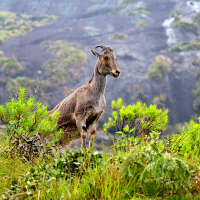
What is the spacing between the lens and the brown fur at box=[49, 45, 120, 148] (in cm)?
559

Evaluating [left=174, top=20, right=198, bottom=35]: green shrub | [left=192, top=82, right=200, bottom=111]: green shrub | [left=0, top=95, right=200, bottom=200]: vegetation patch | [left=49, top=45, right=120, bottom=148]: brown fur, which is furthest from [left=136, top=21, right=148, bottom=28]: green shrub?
[left=0, top=95, right=200, bottom=200]: vegetation patch

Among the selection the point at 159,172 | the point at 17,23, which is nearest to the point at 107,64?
the point at 159,172

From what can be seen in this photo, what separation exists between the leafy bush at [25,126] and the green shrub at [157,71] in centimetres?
4348

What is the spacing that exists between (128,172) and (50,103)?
41635 millimetres

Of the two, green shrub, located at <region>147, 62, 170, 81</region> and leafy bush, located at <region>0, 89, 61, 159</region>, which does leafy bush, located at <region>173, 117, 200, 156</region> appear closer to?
leafy bush, located at <region>0, 89, 61, 159</region>

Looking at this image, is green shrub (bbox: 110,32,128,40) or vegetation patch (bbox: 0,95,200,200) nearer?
vegetation patch (bbox: 0,95,200,200)

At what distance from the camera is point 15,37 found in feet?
208

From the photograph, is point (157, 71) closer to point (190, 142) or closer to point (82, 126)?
point (82, 126)

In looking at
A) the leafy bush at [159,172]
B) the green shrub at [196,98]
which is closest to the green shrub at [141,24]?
the green shrub at [196,98]

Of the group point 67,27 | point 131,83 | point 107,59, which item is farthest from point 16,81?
point 107,59

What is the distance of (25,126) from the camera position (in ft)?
15.0

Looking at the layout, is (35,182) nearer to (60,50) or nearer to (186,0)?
(60,50)

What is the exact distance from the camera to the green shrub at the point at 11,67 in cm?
4822

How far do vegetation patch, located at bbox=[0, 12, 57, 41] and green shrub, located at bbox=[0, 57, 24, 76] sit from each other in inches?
500
